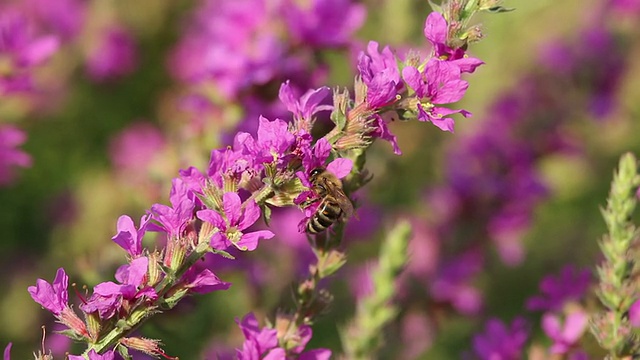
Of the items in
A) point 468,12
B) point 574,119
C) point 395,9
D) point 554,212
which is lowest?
point 554,212

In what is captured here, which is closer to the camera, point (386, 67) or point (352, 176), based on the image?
point (386, 67)

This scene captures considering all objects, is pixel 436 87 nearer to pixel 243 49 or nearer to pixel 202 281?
pixel 202 281

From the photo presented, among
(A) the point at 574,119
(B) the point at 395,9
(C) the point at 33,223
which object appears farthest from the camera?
(C) the point at 33,223

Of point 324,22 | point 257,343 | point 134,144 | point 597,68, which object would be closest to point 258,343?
point 257,343

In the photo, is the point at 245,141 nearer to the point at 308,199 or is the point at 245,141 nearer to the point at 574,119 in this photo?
the point at 308,199

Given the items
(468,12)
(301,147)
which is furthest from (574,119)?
(301,147)

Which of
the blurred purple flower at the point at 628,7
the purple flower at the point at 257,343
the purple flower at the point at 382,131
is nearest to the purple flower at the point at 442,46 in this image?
the purple flower at the point at 382,131

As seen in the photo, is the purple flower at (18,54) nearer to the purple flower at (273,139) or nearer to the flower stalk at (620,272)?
the purple flower at (273,139)

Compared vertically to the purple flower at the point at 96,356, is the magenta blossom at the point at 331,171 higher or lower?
higher
